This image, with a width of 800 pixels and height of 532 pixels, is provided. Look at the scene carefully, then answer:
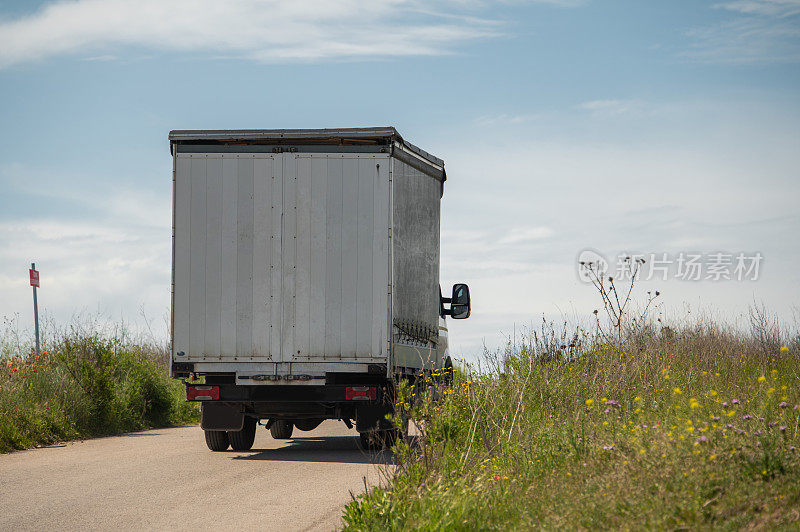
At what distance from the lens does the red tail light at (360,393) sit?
1056 centimetres

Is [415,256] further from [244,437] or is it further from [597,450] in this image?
[597,450]

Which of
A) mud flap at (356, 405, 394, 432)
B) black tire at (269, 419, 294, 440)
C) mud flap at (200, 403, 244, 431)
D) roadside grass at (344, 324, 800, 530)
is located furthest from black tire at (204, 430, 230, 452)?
roadside grass at (344, 324, 800, 530)

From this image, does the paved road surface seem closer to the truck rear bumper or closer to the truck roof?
the truck rear bumper

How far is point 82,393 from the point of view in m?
14.5

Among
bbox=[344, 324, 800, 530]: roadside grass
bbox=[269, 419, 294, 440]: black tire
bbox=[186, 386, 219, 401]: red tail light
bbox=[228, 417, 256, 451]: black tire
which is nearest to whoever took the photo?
bbox=[344, 324, 800, 530]: roadside grass

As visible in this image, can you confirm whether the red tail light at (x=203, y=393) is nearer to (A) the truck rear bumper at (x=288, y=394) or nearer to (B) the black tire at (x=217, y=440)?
(A) the truck rear bumper at (x=288, y=394)

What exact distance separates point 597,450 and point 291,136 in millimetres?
6374

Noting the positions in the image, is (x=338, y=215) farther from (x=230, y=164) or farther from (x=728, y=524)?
(x=728, y=524)

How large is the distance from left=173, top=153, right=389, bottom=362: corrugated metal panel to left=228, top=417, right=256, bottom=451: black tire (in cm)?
168

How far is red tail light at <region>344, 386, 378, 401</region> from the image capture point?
10.6 meters

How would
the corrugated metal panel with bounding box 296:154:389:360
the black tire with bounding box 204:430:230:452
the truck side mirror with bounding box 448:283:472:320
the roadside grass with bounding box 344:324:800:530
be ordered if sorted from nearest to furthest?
1. the roadside grass with bounding box 344:324:800:530
2. the corrugated metal panel with bounding box 296:154:389:360
3. the black tire with bounding box 204:430:230:452
4. the truck side mirror with bounding box 448:283:472:320

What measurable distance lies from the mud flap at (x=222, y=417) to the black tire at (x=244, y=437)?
0.77 metres

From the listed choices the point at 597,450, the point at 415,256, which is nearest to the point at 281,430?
the point at 415,256

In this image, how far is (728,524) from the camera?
4.25 metres
